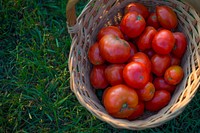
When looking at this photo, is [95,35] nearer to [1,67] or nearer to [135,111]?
[135,111]

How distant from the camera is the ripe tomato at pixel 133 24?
1564mm

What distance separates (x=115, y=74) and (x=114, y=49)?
12cm

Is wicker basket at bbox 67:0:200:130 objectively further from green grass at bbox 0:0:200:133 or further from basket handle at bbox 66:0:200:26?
green grass at bbox 0:0:200:133

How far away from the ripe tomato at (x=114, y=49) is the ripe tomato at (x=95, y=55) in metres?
0.05

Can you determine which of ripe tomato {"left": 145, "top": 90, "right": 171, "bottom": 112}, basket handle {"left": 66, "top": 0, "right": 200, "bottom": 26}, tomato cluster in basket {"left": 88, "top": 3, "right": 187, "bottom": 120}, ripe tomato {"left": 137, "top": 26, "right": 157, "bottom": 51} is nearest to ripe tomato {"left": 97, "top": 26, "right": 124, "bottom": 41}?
tomato cluster in basket {"left": 88, "top": 3, "right": 187, "bottom": 120}

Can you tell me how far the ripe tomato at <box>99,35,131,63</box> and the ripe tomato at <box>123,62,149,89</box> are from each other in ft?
0.22

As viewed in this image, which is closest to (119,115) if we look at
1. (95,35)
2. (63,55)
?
(95,35)

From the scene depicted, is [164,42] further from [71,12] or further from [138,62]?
[71,12]

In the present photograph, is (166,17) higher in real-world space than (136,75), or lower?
higher

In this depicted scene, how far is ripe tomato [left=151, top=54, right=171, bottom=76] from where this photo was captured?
5.08 ft

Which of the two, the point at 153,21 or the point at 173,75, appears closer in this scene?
the point at 173,75

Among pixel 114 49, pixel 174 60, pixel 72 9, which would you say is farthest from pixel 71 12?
pixel 174 60

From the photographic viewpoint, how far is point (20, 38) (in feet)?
6.71

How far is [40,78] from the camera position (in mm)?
1898
